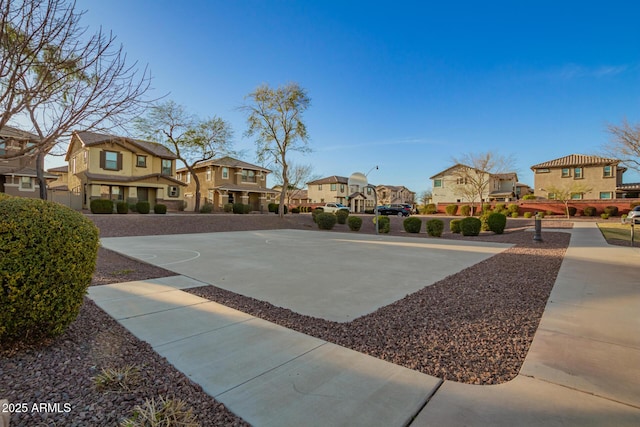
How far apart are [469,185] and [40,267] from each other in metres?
47.4

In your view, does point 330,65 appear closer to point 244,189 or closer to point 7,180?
point 244,189

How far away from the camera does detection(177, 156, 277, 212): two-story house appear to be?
3531 cm

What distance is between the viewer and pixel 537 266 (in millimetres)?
7629

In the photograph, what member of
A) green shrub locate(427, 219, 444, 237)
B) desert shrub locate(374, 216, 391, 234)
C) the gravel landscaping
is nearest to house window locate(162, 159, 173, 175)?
desert shrub locate(374, 216, 391, 234)

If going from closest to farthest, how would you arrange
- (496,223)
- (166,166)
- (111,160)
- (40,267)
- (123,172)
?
(40,267), (496,223), (111,160), (123,172), (166,166)

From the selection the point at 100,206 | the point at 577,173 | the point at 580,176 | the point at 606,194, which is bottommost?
the point at 100,206

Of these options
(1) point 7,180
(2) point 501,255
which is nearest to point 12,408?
(2) point 501,255

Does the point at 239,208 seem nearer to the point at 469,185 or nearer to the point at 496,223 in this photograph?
the point at 496,223

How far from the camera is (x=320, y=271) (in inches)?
286

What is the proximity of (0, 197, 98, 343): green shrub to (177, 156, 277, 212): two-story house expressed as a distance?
32.5m

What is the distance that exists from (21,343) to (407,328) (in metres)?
3.93

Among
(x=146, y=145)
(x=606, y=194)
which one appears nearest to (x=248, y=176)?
(x=146, y=145)

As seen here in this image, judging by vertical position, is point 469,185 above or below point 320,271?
above

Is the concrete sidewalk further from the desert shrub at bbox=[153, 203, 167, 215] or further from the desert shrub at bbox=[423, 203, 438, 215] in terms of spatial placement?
the desert shrub at bbox=[423, 203, 438, 215]
